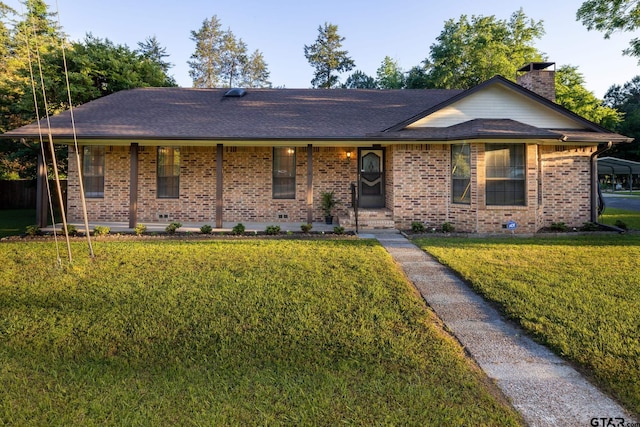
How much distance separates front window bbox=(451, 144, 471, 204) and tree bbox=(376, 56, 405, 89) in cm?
2436

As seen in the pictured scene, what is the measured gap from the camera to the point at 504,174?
32.4 feet

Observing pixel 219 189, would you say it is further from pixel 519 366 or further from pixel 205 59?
pixel 205 59

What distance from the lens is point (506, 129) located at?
963 centimetres

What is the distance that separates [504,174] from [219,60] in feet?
107

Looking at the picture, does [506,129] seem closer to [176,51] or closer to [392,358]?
[392,358]

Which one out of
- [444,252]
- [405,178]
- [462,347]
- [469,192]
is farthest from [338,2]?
[462,347]

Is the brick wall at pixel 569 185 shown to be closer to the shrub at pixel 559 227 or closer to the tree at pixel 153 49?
the shrub at pixel 559 227

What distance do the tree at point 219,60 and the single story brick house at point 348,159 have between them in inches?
948

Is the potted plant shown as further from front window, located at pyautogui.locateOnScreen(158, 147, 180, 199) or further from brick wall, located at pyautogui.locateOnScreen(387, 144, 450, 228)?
front window, located at pyautogui.locateOnScreen(158, 147, 180, 199)

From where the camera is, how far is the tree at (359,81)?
119 feet

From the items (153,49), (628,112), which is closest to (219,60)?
(153,49)

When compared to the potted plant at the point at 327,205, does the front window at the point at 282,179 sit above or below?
above

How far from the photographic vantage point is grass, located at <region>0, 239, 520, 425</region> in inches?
96.7

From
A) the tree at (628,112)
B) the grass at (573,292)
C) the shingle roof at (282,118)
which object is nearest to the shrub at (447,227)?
the grass at (573,292)
